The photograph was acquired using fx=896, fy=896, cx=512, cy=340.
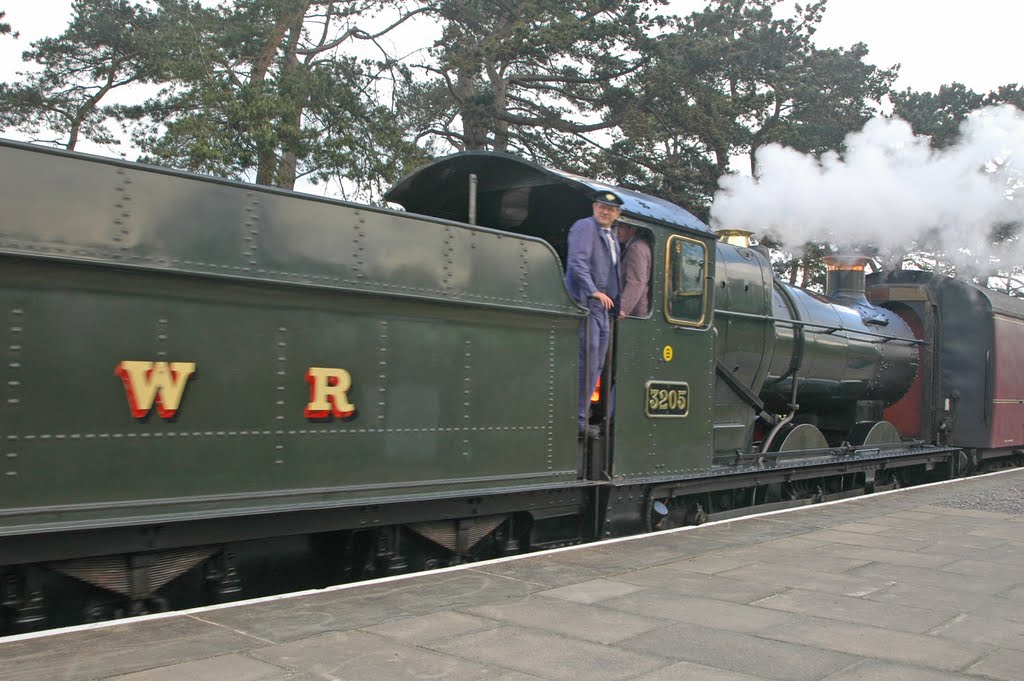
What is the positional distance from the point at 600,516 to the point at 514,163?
283cm

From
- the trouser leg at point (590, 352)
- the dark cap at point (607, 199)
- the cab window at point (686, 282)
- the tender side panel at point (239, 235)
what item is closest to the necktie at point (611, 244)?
the dark cap at point (607, 199)

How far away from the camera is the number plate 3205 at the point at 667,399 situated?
7.12 m

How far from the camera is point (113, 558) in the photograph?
421 centimetres

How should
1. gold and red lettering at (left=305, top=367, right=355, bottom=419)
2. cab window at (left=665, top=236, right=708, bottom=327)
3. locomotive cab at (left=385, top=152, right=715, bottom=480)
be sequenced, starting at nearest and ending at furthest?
gold and red lettering at (left=305, top=367, right=355, bottom=419) < locomotive cab at (left=385, top=152, right=715, bottom=480) < cab window at (left=665, top=236, right=708, bottom=327)

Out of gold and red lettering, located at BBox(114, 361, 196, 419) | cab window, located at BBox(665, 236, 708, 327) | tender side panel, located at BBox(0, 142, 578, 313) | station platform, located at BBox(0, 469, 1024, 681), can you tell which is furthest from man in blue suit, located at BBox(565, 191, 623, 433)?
gold and red lettering, located at BBox(114, 361, 196, 419)

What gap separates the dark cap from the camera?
263 inches

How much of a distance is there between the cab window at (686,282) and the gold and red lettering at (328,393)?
321 centimetres

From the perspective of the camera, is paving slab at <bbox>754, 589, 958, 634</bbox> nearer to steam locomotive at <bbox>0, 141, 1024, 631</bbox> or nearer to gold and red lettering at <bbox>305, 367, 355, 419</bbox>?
steam locomotive at <bbox>0, 141, 1024, 631</bbox>

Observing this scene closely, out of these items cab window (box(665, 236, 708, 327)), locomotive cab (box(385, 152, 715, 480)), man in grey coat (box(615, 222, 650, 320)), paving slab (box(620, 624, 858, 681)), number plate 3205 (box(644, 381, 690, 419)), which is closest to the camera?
paving slab (box(620, 624, 858, 681))

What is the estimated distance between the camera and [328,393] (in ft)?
15.9

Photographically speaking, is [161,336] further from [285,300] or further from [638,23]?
[638,23]

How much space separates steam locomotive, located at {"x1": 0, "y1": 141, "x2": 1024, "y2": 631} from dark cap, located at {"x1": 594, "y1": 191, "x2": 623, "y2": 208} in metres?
0.13

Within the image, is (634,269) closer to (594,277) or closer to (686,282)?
(594,277)

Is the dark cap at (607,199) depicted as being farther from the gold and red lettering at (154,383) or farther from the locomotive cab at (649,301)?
the gold and red lettering at (154,383)
